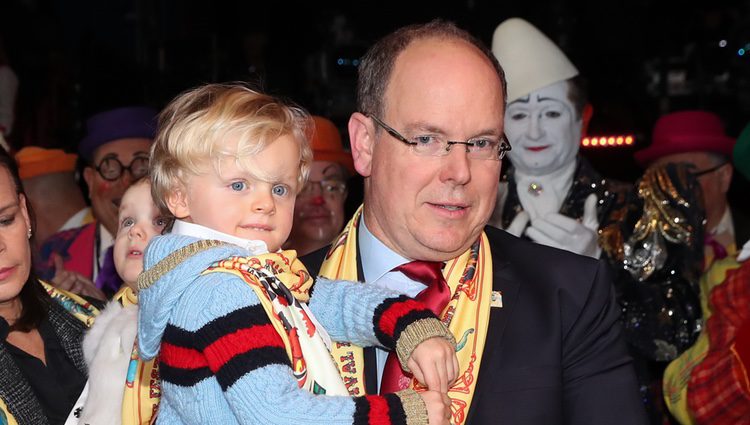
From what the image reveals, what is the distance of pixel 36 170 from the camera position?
569cm

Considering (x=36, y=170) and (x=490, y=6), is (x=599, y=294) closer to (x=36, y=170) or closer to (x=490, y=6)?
(x=36, y=170)

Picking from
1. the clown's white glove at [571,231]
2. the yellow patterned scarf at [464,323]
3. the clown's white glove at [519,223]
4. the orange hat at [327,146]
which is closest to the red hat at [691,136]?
the clown's white glove at [571,231]

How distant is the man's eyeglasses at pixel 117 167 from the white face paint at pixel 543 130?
1775mm

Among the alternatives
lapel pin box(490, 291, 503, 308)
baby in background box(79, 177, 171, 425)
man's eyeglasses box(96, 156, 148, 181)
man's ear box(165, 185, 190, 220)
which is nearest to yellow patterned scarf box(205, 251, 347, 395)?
man's ear box(165, 185, 190, 220)

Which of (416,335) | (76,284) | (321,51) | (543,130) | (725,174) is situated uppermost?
(321,51)

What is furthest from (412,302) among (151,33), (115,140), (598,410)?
(151,33)

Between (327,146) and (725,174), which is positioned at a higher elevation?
(327,146)

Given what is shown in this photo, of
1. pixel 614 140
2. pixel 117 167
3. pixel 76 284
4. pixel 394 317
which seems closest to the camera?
pixel 394 317

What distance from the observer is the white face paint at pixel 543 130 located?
4543 millimetres

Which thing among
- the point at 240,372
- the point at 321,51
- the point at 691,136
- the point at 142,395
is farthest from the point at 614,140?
the point at 240,372

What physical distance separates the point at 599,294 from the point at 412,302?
0.53m

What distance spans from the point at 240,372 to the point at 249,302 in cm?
15

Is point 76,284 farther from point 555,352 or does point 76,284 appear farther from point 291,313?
point 555,352

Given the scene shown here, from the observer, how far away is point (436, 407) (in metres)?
2.16
